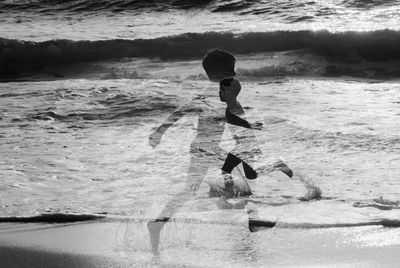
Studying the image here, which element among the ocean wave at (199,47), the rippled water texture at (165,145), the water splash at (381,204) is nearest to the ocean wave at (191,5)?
the ocean wave at (199,47)

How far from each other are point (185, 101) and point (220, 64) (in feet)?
11.2

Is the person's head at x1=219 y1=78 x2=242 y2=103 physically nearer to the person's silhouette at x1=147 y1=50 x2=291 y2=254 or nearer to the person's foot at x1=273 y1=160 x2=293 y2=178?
the person's silhouette at x1=147 y1=50 x2=291 y2=254

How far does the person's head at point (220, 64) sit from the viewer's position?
14.2ft

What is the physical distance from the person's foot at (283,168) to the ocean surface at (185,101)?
70 millimetres

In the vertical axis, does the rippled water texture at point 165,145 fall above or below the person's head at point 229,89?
below

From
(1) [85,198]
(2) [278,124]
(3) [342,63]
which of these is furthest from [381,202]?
(3) [342,63]

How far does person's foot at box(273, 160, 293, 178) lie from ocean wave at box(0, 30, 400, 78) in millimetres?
5177

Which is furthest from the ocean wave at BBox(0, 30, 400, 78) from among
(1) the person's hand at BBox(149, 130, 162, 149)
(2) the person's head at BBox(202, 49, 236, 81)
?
(2) the person's head at BBox(202, 49, 236, 81)

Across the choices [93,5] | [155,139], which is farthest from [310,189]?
[93,5]

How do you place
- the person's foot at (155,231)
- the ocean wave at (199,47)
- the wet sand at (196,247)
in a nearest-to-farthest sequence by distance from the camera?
the wet sand at (196,247) < the person's foot at (155,231) < the ocean wave at (199,47)

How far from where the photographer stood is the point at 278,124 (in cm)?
634

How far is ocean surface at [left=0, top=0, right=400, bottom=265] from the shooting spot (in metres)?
4.38

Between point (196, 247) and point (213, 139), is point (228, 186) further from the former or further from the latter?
point (213, 139)

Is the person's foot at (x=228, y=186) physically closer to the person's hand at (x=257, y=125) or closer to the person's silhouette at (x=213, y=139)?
the person's silhouette at (x=213, y=139)
